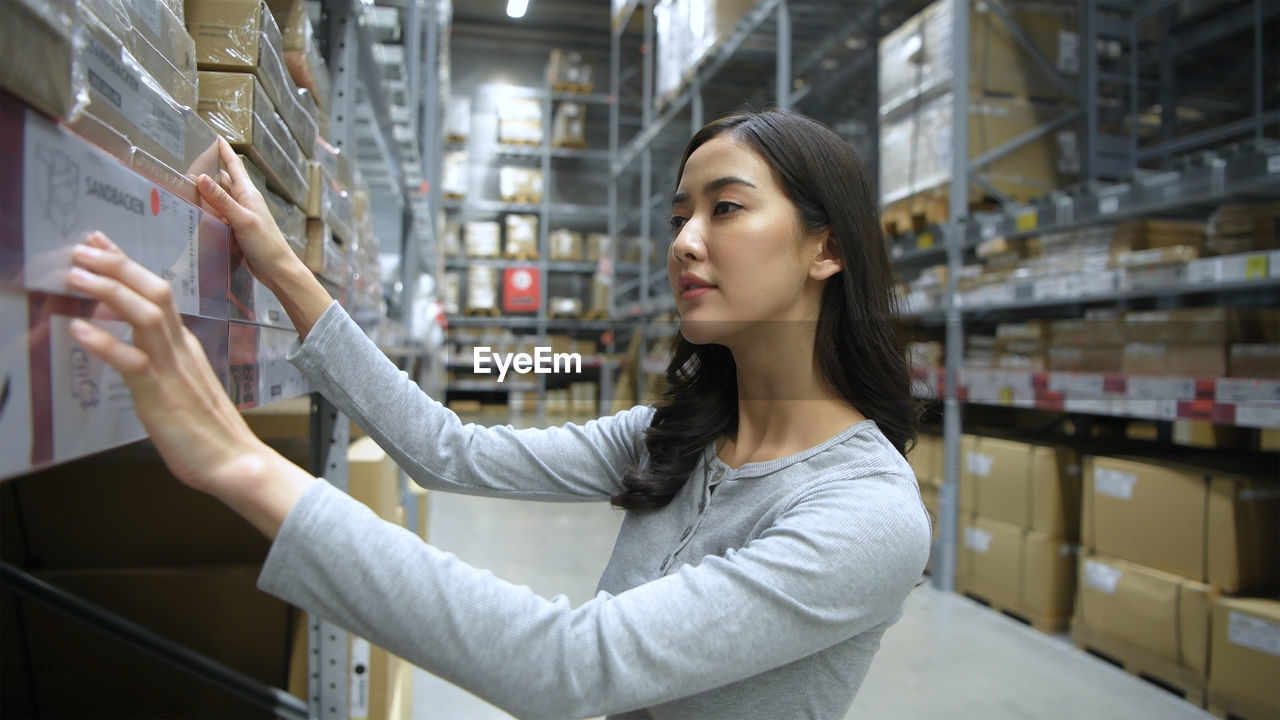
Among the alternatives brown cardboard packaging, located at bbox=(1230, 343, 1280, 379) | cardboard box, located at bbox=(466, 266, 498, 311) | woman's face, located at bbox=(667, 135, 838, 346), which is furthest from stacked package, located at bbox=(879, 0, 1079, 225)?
woman's face, located at bbox=(667, 135, 838, 346)

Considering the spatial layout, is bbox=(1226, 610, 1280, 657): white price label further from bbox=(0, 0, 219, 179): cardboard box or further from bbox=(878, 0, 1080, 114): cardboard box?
bbox=(0, 0, 219, 179): cardboard box

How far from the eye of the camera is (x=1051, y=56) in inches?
138

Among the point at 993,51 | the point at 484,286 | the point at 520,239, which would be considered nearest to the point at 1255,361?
the point at 993,51

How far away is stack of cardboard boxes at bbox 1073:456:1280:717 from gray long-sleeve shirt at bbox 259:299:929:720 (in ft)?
6.51

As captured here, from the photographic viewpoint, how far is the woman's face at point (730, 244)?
69cm

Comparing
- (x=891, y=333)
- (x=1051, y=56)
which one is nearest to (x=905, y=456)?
(x=891, y=333)

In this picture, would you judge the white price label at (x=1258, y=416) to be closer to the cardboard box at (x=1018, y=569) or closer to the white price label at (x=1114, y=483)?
the white price label at (x=1114, y=483)

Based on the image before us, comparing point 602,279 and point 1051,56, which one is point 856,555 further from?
point 1051,56

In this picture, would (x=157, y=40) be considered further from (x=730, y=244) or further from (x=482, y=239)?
(x=482, y=239)

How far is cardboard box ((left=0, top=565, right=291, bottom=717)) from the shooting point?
4.21ft

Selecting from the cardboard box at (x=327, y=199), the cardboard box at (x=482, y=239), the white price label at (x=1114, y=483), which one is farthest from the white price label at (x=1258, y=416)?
the cardboard box at (x=482, y=239)

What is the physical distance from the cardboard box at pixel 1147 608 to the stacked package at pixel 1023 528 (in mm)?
166

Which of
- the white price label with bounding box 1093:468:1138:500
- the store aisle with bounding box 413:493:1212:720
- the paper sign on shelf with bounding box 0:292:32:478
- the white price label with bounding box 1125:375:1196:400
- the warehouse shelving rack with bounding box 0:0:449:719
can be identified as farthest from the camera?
the white price label with bounding box 1093:468:1138:500

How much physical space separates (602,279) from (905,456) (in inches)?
17.5
